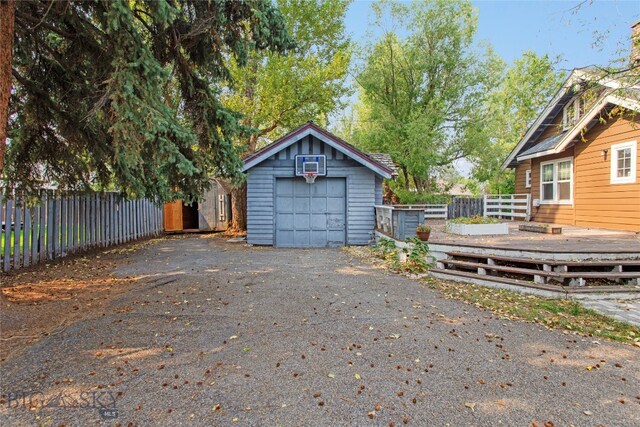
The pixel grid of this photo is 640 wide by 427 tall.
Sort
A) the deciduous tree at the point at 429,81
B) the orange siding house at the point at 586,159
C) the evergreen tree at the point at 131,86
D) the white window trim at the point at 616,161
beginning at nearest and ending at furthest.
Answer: the evergreen tree at the point at 131,86
the orange siding house at the point at 586,159
the white window trim at the point at 616,161
the deciduous tree at the point at 429,81

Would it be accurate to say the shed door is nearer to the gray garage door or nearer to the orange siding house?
the gray garage door

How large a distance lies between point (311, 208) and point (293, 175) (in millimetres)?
1285

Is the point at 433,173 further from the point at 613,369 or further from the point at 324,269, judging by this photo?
the point at 613,369

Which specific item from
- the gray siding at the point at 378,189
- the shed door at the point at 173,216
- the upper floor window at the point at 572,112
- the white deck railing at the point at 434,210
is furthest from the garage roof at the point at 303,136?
the white deck railing at the point at 434,210

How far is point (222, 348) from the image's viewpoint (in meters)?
3.76

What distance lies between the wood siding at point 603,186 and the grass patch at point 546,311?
6.71m

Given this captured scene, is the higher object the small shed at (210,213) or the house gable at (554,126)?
the house gable at (554,126)

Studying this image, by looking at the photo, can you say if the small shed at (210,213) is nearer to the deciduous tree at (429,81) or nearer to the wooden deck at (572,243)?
the deciduous tree at (429,81)

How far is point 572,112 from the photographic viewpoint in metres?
13.4

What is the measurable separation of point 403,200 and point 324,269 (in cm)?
1384

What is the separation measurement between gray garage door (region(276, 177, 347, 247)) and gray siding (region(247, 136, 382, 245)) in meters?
0.25

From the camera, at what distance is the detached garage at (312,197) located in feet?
39.2

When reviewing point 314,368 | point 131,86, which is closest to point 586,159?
point 314,368

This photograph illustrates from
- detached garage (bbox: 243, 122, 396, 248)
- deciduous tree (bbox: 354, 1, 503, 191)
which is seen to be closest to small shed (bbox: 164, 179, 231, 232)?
detached garage (bbox: 243, 122, 396, 248)
